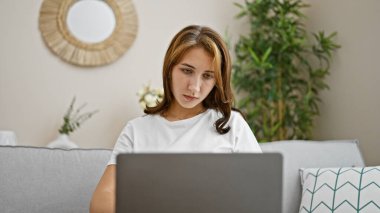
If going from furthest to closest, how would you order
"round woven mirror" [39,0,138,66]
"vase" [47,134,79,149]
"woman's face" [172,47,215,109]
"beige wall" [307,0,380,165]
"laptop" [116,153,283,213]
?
"round woven mirror" [39,0,138,66], "vase" [47,134,79,149], "beige wall" [307,0,380,165], "woman's face" [172,47,215,109], "laptop" [116,153,283,213]

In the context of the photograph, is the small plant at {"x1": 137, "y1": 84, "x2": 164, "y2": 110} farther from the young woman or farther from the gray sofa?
the young woman

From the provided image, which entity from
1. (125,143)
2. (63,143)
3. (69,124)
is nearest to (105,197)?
(125,143)

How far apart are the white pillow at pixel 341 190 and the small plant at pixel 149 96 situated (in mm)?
1292

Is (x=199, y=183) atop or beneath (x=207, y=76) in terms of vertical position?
beneath

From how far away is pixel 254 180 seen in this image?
792mm

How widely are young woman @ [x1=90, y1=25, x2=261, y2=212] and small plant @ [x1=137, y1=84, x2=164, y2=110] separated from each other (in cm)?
130

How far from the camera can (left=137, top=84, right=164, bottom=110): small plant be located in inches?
112

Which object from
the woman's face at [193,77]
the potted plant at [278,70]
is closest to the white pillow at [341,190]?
the woman's face at [193,77]

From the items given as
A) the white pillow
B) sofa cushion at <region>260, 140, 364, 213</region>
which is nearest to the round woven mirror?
sofa cushion at <region>260, 140, 364, 213</region>

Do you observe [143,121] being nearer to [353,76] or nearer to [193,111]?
[193,111]

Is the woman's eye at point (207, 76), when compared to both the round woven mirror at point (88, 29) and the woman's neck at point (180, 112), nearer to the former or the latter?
the woman's neck at point (180, 112)

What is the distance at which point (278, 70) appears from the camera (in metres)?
3.04

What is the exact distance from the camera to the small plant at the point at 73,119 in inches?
111

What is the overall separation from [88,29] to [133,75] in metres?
0.43
